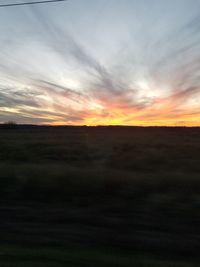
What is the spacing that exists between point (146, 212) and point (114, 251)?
264cm

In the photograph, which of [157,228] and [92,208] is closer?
[157,228]

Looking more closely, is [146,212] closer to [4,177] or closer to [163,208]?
[163,208]

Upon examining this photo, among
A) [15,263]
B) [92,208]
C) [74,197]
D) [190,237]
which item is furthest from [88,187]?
[15,263]

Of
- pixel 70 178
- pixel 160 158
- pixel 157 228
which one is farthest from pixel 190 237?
pixel 160 158

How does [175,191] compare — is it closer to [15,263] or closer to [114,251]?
[114,251]

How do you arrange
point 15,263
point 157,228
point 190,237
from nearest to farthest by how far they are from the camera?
point 15,263, point 190,237, point 157,228

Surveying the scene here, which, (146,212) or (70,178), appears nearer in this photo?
(146,212)

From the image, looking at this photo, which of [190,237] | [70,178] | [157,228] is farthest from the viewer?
[70,178]

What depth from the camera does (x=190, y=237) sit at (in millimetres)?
7793

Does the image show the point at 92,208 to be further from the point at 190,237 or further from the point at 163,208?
the point at 190,237

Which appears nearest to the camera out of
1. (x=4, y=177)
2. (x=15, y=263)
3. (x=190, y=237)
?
(x=15, y=263)

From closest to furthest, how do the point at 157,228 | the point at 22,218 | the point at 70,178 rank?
the point at 157,228, the point at 22,218, the point at 70,178

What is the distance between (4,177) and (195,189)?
19.9 ft

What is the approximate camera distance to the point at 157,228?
8.45m
